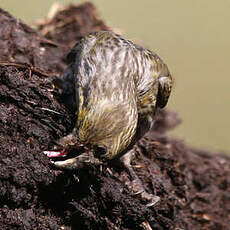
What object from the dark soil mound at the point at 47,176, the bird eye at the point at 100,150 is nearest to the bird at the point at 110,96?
the bird eye at the point at 100,150

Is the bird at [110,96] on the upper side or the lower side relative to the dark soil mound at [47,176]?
upper

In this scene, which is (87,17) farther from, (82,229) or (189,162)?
(82,229)

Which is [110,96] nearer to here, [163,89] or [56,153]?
[56,153]

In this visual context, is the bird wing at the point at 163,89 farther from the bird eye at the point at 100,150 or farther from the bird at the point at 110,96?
the bird eye at the point at 100,150

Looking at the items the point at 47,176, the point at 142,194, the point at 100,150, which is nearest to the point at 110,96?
the point at 100,150

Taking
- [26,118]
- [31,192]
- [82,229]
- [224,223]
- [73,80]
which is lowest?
[224,223]

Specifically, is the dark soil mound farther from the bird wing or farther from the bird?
the bird wing

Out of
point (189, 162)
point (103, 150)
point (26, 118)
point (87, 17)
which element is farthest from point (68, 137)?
point (87, 17)
